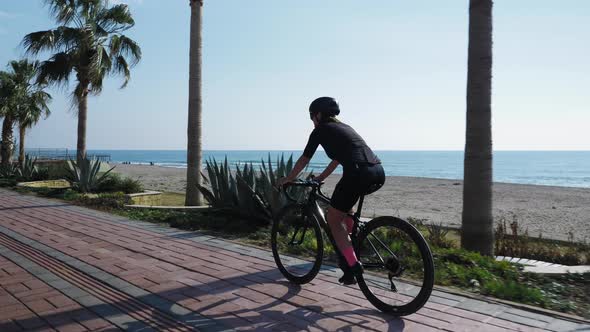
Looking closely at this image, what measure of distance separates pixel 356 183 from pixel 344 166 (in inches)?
6.7

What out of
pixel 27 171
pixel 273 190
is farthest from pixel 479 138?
pixel 27 171

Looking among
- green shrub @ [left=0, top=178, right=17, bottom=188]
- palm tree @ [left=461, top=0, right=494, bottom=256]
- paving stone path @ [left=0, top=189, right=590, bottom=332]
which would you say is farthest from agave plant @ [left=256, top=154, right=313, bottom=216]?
green shrub @ [left=0, top=178, right=17, bottom=188]

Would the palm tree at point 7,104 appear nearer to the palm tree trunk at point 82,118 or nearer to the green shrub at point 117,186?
the palm tree trunk at point 82,118

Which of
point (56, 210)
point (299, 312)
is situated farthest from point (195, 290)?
point (56, 210)

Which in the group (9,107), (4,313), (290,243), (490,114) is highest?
(9,107)

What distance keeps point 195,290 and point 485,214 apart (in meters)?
3.72

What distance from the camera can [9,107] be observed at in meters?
30.2

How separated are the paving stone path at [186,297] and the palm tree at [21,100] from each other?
27.6 meters

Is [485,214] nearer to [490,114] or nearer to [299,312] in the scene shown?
[490,114]

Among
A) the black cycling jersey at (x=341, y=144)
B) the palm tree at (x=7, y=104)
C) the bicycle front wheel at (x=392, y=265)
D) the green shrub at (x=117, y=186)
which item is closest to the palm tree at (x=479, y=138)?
the bicycle front wheel at (x=392, y=265)

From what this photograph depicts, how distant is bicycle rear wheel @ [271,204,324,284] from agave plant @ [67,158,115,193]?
9.87m

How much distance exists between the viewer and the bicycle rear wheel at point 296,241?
457 centimetres

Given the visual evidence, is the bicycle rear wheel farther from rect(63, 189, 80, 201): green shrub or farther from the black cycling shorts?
rect(63, 189, 80, 201): green shrub

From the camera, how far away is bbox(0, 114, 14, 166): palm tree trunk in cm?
2681
